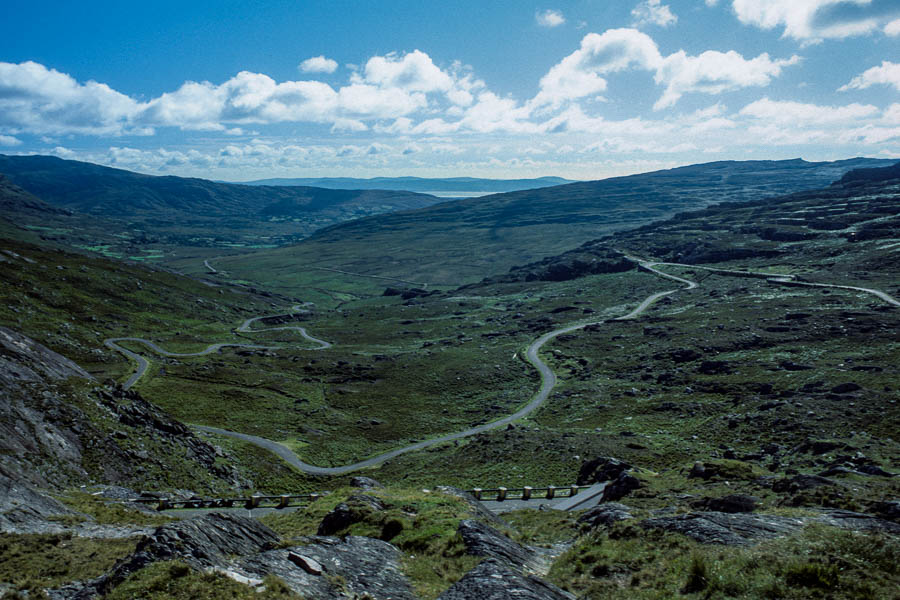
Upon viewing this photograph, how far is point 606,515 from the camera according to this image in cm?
2502

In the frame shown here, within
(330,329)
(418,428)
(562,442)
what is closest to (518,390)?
(418,428)

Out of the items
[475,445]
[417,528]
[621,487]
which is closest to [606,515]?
[621,487]

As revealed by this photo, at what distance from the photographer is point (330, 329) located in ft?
563

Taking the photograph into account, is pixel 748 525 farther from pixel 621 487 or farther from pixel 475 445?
pixel 475 445

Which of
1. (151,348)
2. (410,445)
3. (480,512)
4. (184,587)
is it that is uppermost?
(184,587)

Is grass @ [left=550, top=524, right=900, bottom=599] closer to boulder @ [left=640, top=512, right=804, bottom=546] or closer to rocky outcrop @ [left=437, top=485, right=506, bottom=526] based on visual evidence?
boulder @ [left=640, top=512, right=804, bottom=546]

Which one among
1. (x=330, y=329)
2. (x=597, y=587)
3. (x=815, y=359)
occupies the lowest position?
(x=330, y=329)

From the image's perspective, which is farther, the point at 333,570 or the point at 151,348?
the point at 151,348

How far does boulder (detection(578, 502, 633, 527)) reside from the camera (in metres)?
24.2

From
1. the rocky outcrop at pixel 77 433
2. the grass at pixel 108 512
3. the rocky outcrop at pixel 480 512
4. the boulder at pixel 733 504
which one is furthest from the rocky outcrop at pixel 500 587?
the rocky outcrop at pixel 77 433

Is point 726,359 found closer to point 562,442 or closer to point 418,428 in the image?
point 562,442

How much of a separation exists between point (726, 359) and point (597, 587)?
83783 mm

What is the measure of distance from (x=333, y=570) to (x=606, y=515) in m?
14.1

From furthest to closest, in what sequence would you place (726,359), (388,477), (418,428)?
(726,359) < (418,428) < (388,477)
